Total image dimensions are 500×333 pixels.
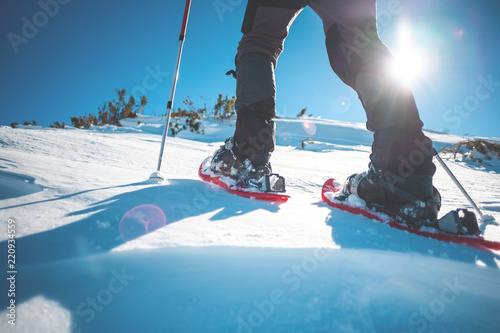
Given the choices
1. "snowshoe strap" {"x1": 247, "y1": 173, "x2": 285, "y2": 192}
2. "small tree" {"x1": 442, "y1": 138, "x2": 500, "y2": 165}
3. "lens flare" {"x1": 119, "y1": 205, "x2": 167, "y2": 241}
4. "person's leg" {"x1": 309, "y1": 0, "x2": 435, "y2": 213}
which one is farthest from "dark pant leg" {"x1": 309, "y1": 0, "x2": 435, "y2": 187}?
"small tree" {"x1": 442, "y1": 138, "x2": 500, "y2": 165}

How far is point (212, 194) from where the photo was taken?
0.98 m

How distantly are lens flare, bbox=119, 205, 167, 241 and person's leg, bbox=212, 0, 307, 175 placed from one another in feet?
2.19

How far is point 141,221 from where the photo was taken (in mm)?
547

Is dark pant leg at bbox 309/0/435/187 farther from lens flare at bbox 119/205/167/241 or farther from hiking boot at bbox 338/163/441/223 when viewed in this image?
lens flare at bbox 119/205/167/241

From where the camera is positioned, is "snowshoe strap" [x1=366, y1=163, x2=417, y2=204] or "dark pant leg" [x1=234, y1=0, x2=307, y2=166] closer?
"snowshoe strap" [x1=366, y1=163, x2=417, y2=204]

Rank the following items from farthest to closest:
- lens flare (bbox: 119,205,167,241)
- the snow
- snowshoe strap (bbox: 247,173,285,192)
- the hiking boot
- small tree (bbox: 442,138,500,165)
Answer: small tree (bbox: 442,138,500,165) → snowshoe strap (bbox: 247,173,285,192) → the hiking boot → lens flare (bbox: 119,205,167,241) → the snow

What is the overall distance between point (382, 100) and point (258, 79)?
2.01 feet

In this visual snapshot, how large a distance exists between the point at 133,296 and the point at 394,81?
3.55 ft

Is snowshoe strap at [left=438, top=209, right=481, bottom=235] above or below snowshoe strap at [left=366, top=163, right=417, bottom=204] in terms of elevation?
below

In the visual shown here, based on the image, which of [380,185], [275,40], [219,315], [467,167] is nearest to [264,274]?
[219,315]

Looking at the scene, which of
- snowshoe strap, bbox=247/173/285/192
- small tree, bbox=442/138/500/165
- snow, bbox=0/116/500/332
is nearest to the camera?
snow, bbox=0/116/500/332

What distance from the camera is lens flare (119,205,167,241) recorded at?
0.49 m

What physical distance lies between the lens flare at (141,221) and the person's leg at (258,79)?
67 centimetres

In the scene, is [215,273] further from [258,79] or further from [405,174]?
[258,79]
